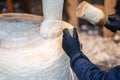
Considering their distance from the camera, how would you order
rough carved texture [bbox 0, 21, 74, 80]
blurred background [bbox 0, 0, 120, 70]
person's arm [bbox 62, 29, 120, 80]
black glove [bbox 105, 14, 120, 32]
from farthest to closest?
blurred background [bbox 0, 0, 120, 70] → black glove [bbox 105, 14, 120, 32] → rough carved texture [bbox 0, 21, 74, 80] → person's arm [bbox 62, 29, 120, 80]

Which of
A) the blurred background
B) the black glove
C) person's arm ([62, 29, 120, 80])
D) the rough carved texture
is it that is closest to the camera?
person's arm ([62, 29, 120, 80])

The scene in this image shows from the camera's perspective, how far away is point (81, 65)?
985 millimetres

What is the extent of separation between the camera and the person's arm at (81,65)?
0.93m

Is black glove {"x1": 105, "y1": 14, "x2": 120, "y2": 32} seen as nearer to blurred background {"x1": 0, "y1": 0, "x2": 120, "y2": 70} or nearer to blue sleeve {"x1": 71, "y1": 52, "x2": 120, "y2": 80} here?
blue sleeve {"x1": 71, "y1": 52, "x2": 120, "y2": 80}

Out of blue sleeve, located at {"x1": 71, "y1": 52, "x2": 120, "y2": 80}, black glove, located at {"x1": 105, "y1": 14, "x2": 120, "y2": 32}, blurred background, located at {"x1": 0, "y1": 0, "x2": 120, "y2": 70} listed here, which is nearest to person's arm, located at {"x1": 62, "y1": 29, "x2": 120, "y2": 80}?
blue sleeve, located at {"x1": 71, "y1": 52, "x2": 120, "y2": 80}

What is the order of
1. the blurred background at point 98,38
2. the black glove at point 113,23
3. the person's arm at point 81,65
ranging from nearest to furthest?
the person's arm at point 81,65
the black glove at point 113,23
the blurred background at point 98,38

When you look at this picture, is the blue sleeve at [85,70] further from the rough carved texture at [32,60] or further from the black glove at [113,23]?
the black glove at [113,23]

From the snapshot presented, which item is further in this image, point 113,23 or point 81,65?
point 113,23

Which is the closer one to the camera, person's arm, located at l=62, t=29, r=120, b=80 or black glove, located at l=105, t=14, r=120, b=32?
person's arm, located at l=62, t=29, r=120, b=80

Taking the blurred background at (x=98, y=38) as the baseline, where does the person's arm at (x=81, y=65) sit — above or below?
above

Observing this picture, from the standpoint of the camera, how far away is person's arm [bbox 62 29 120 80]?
93 centimetres

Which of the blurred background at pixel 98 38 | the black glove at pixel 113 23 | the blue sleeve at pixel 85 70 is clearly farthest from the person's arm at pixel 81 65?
the blurred background at pixel 98 38

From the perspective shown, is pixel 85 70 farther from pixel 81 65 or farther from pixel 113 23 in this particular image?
pixel 113 23

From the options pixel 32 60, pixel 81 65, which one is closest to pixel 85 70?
pixel 81 65
